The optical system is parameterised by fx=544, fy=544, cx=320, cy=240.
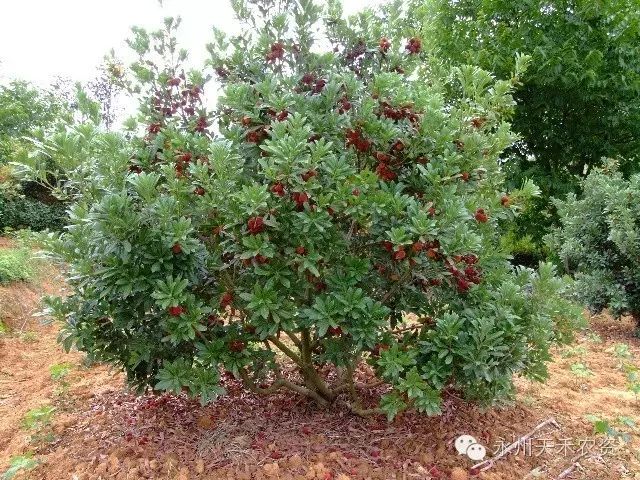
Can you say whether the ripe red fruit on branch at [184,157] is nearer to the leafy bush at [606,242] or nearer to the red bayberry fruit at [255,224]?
the red bayberry fruit at [255,224]

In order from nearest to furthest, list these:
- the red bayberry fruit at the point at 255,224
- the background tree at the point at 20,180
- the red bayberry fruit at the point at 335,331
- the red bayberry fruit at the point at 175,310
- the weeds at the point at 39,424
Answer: the red bayberry fruit at the point at 255,224 → the red bayberry fruit at the point at 175,310 → the red bayberry fruit at the point at 335,331 → the weeds at the point at 39,424 → the background tree at the point at 20,180

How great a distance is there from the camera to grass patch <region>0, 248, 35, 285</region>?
703 centimetres

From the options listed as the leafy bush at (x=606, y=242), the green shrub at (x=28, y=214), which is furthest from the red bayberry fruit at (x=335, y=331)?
the green shrub at (x=28, y=214)

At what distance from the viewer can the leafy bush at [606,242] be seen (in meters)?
5.76

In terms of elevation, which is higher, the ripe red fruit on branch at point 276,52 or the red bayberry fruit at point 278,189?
the ripe red fruit on branch at point 276,52

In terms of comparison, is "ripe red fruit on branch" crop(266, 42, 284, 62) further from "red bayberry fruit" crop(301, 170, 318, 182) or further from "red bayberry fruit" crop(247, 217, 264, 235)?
"red bayberry fruit" crop(247, 217, 264, 235)

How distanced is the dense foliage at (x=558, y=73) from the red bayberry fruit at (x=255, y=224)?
5.84m

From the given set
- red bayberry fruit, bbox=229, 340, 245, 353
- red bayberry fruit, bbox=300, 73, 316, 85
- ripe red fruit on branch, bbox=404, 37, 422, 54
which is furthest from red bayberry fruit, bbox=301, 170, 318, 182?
ripe red fruit on branch, bbox=404, 37, 422, 54

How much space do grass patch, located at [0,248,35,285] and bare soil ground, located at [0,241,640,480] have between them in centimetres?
354

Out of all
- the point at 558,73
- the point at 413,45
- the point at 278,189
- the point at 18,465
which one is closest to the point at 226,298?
the point at 278,189

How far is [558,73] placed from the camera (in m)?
7.59

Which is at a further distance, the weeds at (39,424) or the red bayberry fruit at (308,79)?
the weeds at (39,424)

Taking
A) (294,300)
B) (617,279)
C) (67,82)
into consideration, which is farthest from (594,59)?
(67,82)

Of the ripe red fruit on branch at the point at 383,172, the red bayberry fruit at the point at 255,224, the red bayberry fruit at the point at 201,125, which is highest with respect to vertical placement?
the red bayberry fruit at the point at 201,125
